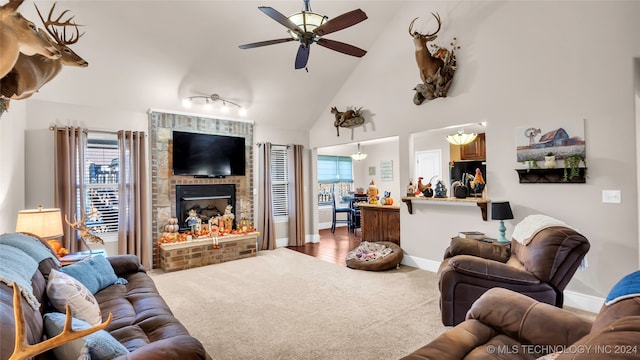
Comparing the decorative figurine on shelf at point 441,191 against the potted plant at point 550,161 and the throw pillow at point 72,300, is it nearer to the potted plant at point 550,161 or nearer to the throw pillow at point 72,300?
the potted plant at point 550,161

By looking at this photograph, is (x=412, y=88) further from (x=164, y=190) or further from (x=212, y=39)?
(x=164, y=190)

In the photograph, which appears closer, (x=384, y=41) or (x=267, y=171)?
(x=384, y=41)

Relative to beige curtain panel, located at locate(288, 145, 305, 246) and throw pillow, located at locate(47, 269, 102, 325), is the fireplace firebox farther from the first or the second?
throw pillow, located at locate(47, 269, 102, 325)

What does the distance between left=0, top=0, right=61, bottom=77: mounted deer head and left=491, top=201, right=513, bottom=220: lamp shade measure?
4.14m

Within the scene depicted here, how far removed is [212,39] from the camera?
172 inches

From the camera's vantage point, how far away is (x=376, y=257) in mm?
4758

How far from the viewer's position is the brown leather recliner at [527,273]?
2.31 metres

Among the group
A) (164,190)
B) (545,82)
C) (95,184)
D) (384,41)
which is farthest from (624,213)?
(95,184)

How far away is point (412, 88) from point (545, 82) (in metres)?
1.72

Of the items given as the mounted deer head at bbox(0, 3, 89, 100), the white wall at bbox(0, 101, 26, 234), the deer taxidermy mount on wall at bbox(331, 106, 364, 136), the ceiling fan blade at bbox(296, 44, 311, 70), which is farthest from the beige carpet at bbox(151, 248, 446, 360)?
the ceiling fan blade at bbox(296, 44, 311, 70)

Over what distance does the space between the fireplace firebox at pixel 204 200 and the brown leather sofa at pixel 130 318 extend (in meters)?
2.24

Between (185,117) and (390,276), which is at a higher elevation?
(185,117)

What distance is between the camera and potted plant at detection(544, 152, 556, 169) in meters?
3.39

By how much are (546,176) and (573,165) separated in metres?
0.29
